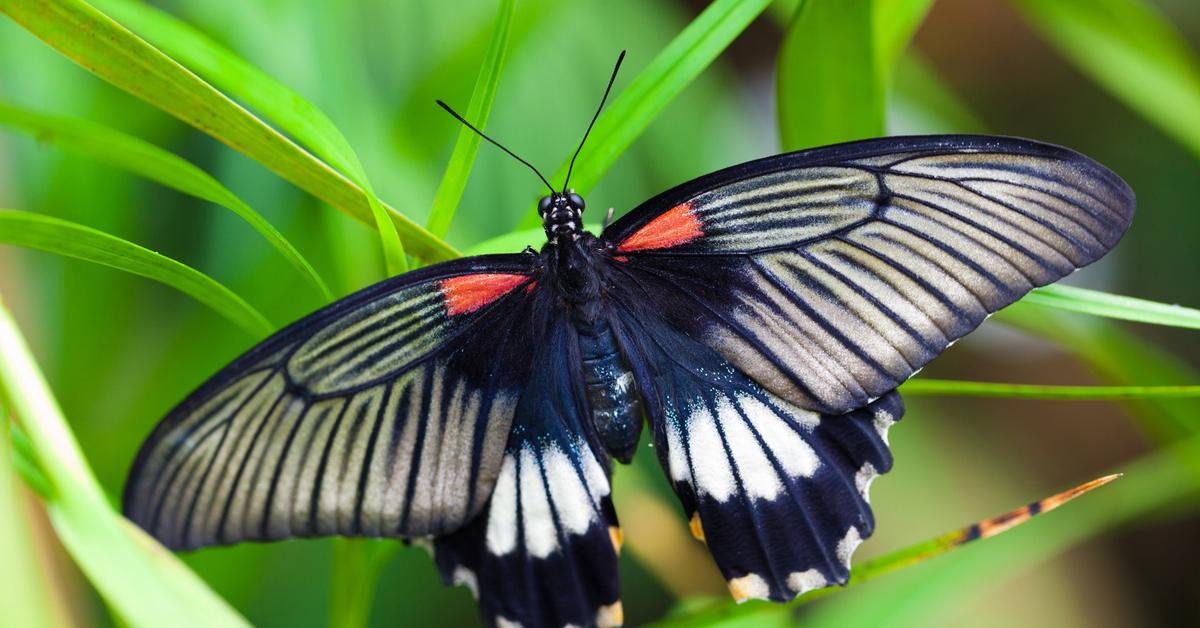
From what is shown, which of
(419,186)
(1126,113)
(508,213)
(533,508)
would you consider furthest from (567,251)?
(1126,113)

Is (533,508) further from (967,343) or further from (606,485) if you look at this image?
(967,343)

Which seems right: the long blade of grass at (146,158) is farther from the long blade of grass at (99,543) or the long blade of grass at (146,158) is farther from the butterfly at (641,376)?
the long blade of grass at (99,543)

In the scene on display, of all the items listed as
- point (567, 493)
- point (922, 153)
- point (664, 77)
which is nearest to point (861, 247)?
point (922, 153)

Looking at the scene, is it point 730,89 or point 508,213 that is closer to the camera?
point 508,213

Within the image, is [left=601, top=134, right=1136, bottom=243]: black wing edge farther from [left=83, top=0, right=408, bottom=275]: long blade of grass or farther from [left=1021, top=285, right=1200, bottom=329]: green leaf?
[left=83, top=0, right=408, bottom=275]: long blade of grass

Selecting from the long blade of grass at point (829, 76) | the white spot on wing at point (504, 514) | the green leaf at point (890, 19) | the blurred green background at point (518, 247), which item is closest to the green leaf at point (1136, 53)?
the blurred green background at point (518, 247)

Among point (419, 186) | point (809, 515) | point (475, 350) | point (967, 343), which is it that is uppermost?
point (419, 186)

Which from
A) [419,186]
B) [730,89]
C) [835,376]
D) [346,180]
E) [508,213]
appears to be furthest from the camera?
[730,89]
